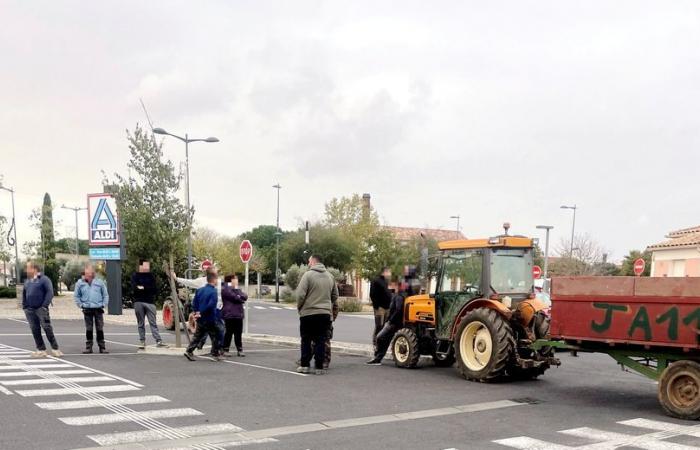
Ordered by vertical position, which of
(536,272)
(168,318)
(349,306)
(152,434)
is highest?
(536,272)

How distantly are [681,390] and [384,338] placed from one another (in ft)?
19.3

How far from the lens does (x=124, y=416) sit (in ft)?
24.4

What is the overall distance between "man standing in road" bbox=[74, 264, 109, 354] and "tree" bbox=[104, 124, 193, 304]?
3.73ft

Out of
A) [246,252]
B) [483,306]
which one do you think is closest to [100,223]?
[246,252]

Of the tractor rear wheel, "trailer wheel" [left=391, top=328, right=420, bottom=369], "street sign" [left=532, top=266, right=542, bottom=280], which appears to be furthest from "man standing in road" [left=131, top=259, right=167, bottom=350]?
"street sign" [left=532, top=266, right=542, bottom=280]

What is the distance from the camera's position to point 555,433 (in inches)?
279

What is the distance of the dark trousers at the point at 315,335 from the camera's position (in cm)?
1119

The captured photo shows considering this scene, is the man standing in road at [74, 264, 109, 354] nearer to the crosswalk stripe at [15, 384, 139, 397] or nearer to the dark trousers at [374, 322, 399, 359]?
the crosswalk stripe at [15, 384, 139, 397]

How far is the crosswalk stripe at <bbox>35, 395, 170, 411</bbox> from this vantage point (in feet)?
25.8

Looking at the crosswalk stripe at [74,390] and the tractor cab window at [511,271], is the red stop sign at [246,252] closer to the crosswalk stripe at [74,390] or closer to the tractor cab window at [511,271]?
the tractor cab window at [511,271]

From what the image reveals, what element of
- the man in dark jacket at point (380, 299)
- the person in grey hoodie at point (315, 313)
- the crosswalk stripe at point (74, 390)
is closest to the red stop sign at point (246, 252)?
the man in dark jacket at point (380, 299)

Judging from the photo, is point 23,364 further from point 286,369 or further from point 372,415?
point 372,415

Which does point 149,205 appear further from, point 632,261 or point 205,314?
point 632,261

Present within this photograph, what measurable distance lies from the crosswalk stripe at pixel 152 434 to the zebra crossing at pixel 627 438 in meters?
2.86
